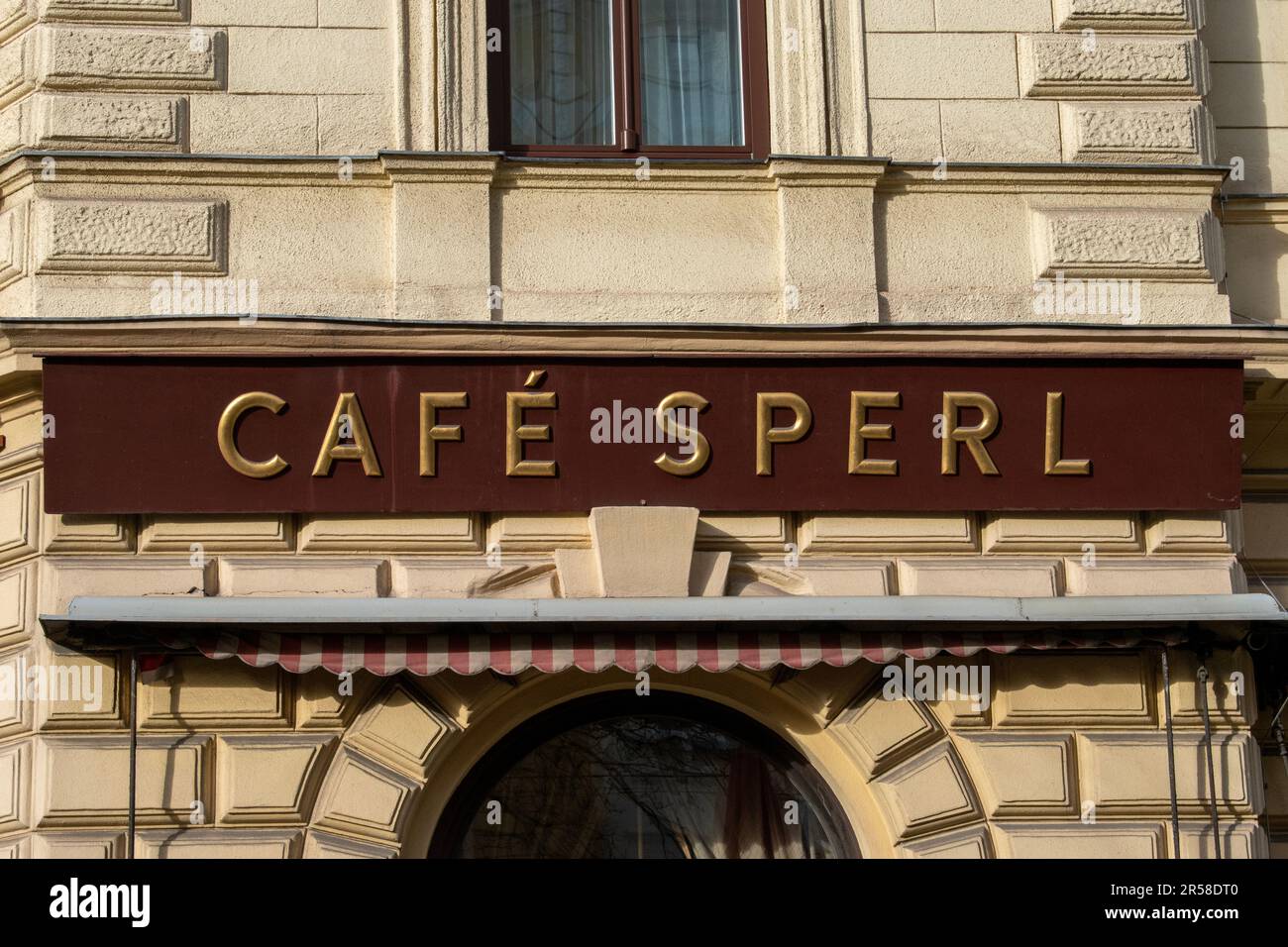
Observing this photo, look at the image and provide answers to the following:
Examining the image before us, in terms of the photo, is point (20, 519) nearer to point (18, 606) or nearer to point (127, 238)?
point (18, 606)

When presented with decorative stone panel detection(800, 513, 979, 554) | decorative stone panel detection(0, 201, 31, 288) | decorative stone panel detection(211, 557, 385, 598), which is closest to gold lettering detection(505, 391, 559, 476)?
decorative stone panel detection(211, 557, 385, 598)

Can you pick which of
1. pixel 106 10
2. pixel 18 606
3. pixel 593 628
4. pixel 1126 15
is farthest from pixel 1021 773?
pixel 106 10

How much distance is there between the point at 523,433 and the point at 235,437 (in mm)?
1275

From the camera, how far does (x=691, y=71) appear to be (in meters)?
10.2

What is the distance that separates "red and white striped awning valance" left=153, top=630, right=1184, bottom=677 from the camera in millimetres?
8820

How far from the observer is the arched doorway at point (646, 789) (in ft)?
30.8

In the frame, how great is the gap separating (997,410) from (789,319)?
1.04 metres

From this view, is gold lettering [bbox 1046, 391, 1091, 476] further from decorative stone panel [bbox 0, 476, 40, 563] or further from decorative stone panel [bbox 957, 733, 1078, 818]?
decorative stone panel [bbox 0, 476, 40, 563]

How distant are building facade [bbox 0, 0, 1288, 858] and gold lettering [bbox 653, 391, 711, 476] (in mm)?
27

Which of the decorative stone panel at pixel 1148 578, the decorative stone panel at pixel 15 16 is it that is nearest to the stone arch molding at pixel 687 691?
the decorative stone panel at pixel 1148 578

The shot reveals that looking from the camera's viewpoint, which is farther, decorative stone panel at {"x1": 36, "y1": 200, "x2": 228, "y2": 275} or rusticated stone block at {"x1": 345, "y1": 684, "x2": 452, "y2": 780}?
decorative stone panel at {"x1": 36, "y1": 200, "x2": 228, "y2": 275}

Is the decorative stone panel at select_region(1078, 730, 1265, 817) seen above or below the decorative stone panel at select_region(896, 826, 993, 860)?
above
